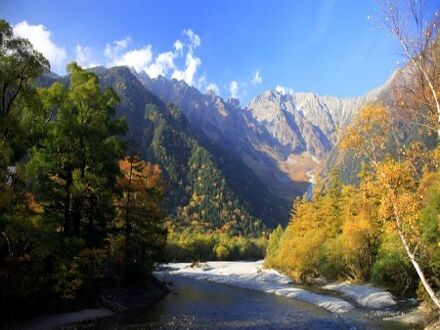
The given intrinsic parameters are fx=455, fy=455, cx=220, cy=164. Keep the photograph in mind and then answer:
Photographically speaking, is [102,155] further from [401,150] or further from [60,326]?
[401,150]

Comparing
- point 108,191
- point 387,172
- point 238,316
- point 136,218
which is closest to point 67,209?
point 108,191

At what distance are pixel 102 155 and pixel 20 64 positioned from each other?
1309 centimetres

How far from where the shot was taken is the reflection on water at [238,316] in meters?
35.3

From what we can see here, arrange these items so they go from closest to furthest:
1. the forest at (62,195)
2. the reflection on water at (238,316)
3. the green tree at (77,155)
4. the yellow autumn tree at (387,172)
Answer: the yellow autumn tree at (387,172) → the forest at (62,195) → the reflection on water at (238,316) → the green tree at (77,155)

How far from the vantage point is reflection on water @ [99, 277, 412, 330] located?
3534 centimetres

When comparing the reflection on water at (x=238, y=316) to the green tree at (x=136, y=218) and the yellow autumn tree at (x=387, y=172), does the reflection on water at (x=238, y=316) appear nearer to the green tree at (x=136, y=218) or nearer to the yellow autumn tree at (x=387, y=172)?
the green tree at (x=136, y=218)

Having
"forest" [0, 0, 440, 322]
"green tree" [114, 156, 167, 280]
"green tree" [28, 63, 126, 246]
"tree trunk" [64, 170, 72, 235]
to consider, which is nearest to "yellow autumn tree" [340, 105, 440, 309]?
"forest" [0, 0, 440, 322]

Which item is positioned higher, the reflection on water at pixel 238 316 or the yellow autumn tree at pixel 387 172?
the yellow autumn tree at pixel 387 172

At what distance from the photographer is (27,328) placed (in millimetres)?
30844

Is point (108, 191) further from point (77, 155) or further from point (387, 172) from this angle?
point (387, 172)

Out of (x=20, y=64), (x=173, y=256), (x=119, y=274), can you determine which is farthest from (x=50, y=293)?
(x=173, y=256)

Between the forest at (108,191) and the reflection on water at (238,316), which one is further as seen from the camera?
the reflection on water at (238,316)

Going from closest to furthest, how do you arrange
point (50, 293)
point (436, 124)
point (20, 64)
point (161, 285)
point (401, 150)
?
point (436, 124)
point (401, 150)
point (20, 64)
point (50, 293)
point (161, 285)

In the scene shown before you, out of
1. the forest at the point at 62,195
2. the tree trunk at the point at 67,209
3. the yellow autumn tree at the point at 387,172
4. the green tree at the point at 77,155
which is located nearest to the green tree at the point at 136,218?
the forest at the point at 62,195
